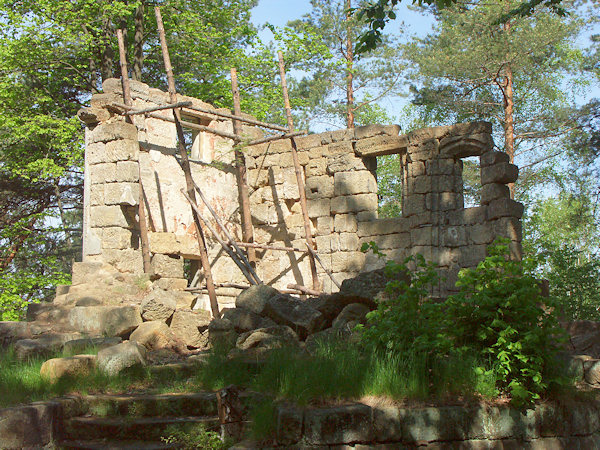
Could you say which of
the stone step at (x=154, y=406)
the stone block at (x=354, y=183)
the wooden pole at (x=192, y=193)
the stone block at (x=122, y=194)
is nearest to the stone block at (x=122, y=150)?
the stone block at (x=122, y=194)

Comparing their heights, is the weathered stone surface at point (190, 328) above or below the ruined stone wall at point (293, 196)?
below

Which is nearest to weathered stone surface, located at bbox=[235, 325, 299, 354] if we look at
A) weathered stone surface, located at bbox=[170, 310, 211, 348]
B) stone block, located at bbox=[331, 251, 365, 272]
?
weathered stone surface, located at bbox=[170, 310, 211, 348]

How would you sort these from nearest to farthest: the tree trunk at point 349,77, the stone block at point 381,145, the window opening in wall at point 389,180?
1. the stone block at point 381,145
2. the tree trunk at point 349,77
3. the window opening in wall at point 389,180

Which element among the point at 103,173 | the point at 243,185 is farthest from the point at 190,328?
the point at 243,185

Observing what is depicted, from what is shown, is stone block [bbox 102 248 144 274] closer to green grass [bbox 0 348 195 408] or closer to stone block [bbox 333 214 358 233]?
green grass [bbox 0 348 195 408]

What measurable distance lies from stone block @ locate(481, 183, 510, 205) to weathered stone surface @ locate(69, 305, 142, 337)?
6.09m

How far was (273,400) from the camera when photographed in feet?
19.3

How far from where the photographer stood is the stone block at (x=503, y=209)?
11367 millimetres

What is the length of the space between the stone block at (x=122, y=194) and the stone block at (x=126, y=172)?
0.08m

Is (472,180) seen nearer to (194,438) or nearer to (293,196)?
(293,196)

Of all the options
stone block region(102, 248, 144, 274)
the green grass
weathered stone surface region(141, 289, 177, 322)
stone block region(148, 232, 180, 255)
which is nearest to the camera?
the green grass

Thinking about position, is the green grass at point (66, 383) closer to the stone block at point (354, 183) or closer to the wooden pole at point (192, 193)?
the wooden pole at point (192, 193)

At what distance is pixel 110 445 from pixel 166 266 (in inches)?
234

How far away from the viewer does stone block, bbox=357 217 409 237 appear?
12.5 meters
